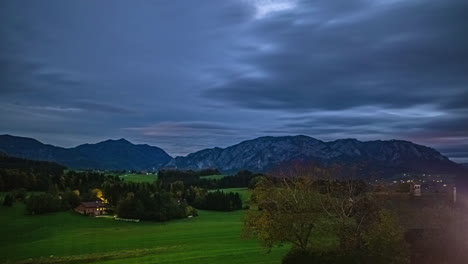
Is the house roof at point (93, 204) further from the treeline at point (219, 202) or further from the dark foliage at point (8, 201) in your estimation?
the treeline at point (219, 202)

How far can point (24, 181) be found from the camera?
476ft

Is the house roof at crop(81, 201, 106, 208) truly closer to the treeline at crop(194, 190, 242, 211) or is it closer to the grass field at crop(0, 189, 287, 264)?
the grass field at crop(0, 189, 287, 264)

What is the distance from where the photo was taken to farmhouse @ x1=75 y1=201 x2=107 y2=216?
11993 centimetres

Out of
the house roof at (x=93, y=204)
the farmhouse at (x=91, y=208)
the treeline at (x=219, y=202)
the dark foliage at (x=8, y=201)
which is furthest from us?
the treeline at (x=219, y=202)

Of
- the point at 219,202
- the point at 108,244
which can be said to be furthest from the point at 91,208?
the point at 108,244

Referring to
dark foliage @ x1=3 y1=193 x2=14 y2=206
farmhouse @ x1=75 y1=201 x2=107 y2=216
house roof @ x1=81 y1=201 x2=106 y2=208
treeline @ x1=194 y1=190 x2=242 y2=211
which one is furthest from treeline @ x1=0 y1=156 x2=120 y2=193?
treeline @ x1=194 y1=190 x2=242 y2=211

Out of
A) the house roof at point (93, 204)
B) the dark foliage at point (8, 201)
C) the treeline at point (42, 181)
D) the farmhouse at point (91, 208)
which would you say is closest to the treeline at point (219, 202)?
the house roof at point (93, 204)

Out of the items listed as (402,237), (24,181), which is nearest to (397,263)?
(402,237)

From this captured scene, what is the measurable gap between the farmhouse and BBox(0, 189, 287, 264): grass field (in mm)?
9594

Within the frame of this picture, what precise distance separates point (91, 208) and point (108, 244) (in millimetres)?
61448

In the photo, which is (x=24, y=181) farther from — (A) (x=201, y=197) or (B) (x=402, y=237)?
(B) (x=402, y=237)

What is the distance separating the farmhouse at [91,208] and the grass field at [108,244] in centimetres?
959

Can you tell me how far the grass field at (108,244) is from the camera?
151ft

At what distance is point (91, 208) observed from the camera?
402ft
